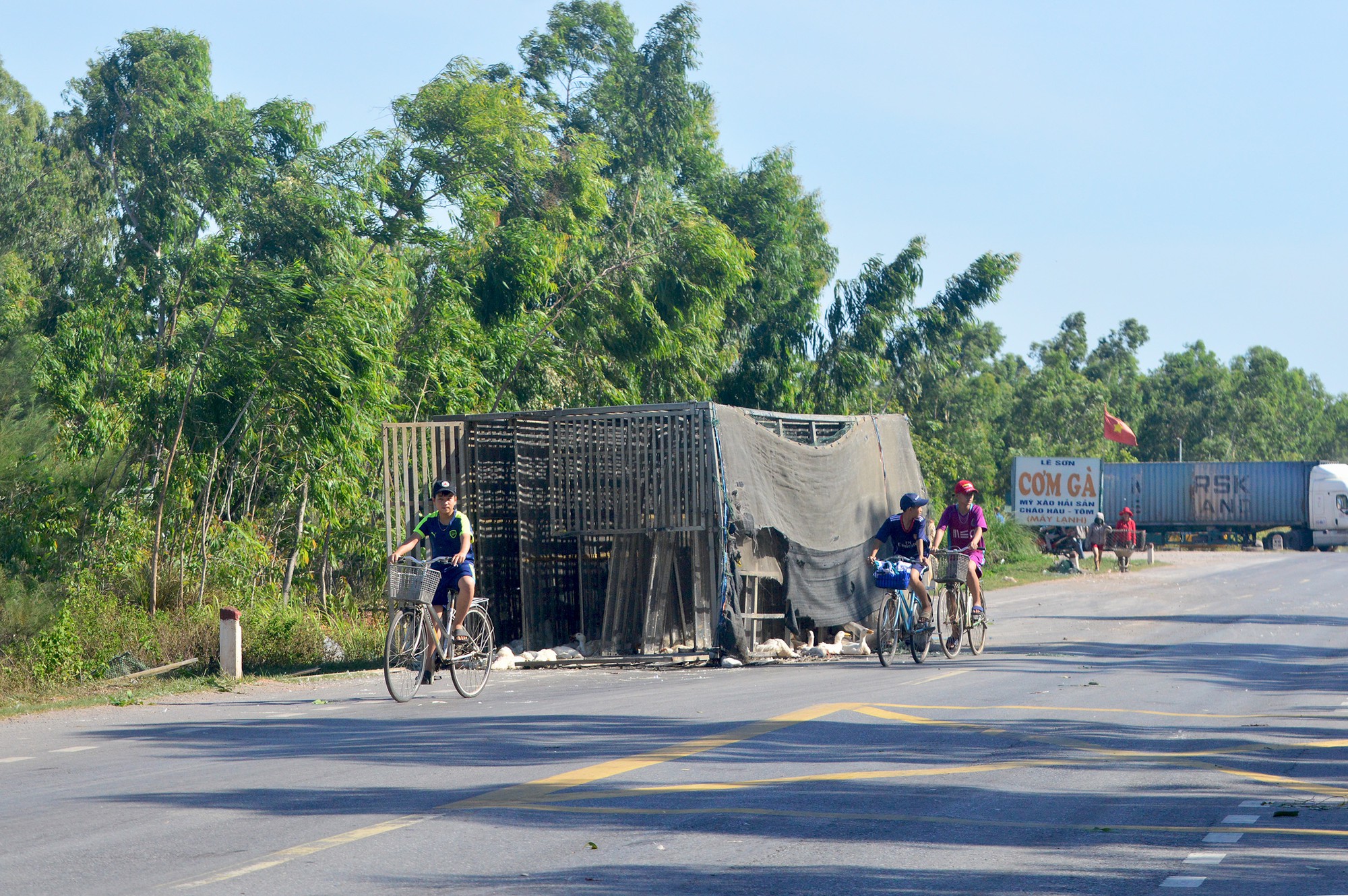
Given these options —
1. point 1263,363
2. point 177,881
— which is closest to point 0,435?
point 177,881

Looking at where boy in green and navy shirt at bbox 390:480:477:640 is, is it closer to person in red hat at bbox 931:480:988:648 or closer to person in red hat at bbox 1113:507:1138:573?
person in red hat at bbox 931:480:988:648

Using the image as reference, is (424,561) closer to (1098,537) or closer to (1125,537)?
(1098,537)

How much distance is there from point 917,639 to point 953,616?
0.77 meters

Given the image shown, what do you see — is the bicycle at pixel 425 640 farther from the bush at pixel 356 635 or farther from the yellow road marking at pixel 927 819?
the yellow road marking at pixel 927 819

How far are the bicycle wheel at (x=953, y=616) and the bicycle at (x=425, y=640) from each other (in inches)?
223

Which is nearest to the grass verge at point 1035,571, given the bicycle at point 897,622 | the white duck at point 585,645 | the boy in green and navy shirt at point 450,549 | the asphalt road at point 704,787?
the white duck at point 585,645

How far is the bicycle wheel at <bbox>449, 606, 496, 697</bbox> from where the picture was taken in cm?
1217

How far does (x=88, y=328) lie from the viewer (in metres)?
18.5

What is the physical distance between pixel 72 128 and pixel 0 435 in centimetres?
3423

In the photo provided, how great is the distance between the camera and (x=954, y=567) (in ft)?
50.1

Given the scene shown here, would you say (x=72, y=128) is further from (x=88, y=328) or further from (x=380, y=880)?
(x=380, y=880)

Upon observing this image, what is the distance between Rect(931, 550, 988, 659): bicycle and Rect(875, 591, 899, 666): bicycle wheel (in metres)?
0.68

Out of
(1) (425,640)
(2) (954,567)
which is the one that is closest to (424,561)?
(1) (425,640)

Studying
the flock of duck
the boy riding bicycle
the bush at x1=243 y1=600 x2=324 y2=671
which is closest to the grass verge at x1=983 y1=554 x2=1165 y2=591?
the flock of duck
